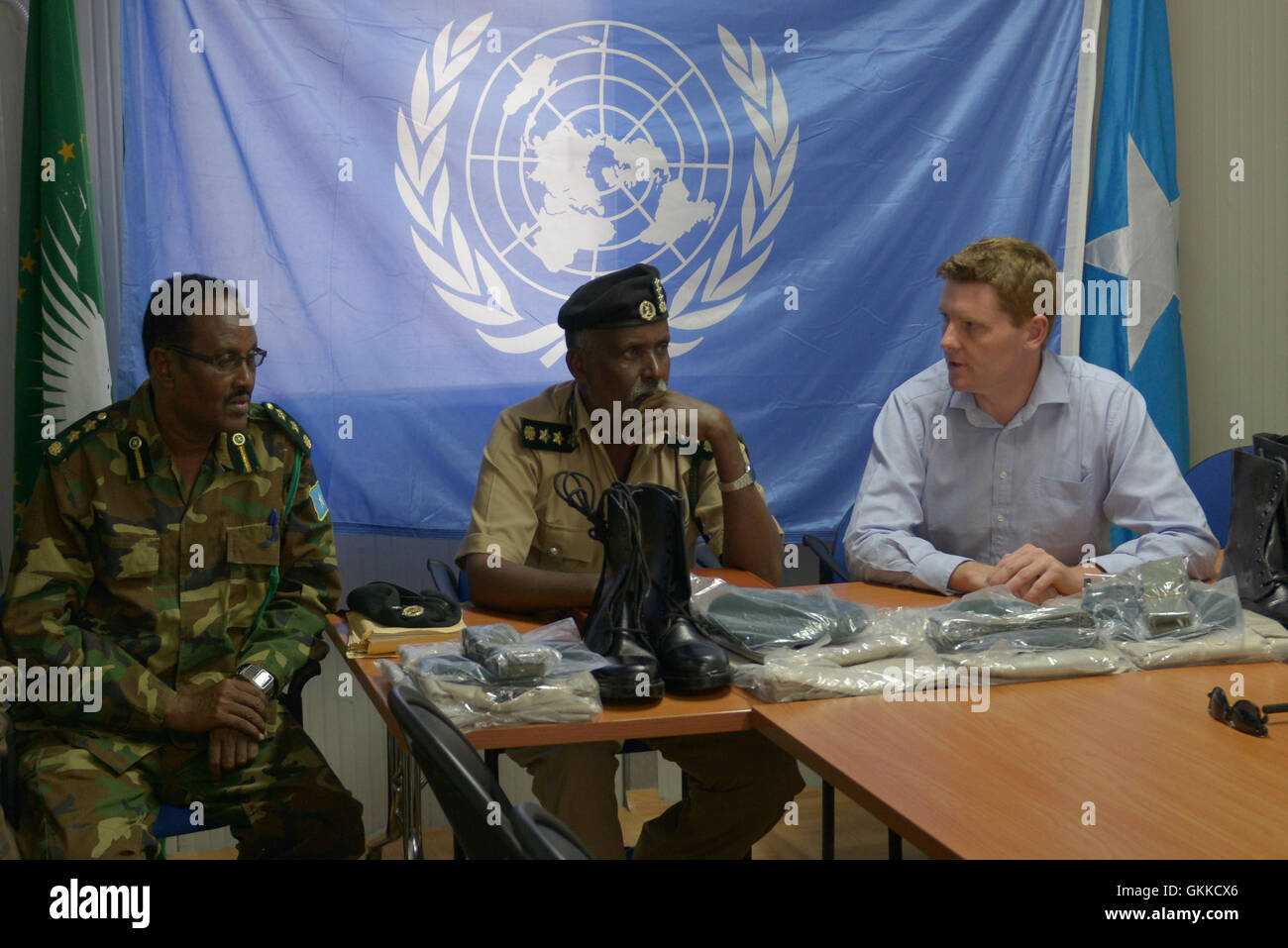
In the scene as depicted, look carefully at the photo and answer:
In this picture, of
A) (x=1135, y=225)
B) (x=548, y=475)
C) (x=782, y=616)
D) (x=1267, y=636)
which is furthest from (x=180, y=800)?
(x=1135, y=225)

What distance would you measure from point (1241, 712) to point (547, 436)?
148 centimetres

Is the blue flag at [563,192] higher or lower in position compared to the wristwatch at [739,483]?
higher

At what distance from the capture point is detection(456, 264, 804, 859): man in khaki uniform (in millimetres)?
2244

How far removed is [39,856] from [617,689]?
114cm

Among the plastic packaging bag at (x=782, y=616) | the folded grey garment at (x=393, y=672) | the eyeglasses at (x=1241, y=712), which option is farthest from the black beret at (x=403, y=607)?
the eyeglasses at (x=1241, y=712)

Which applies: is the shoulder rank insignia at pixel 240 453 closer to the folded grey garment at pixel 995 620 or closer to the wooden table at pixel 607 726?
the wooden table at pixel 607 726

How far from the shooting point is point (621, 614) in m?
1.79

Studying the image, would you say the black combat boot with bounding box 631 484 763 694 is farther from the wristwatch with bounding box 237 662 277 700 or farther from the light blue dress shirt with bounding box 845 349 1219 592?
the wristwatch with bounding box 237 662 277 700

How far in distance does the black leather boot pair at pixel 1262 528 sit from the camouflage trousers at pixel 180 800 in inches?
65.6

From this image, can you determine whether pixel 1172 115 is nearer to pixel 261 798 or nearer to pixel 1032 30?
pixel 1032 30

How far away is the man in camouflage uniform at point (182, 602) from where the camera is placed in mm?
2197

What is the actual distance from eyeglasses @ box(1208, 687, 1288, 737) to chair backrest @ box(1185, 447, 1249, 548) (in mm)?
1604

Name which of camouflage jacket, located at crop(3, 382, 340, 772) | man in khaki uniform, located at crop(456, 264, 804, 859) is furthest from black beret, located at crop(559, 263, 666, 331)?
camouflage jacket, located at crop(3, 382, 340, 772)

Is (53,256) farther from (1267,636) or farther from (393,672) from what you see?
(1267,636)
